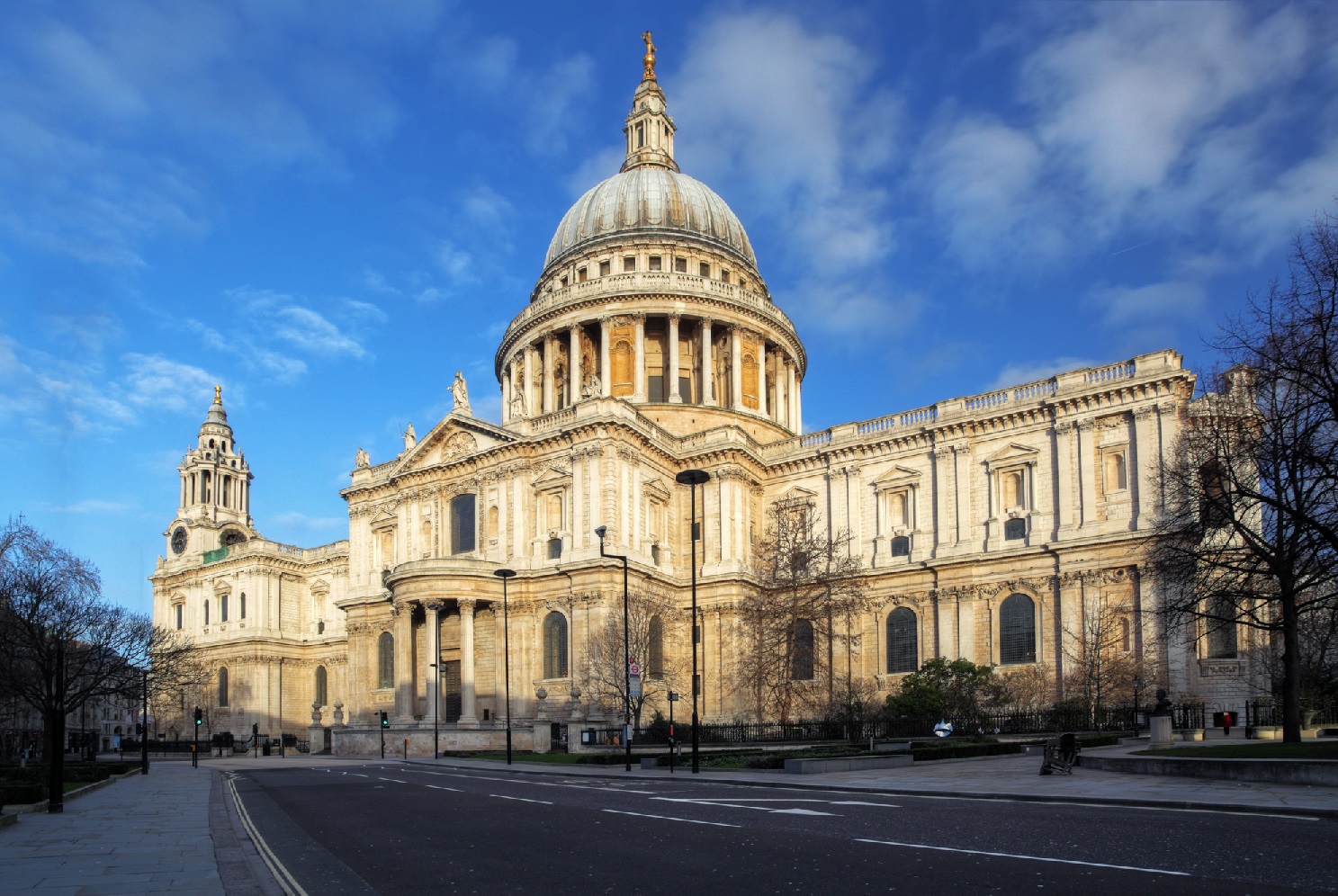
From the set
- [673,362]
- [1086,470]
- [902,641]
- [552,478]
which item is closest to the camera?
[1086,470]

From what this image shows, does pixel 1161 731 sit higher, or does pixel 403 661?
pixel 1161 731

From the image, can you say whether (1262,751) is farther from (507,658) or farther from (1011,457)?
(1011,457)

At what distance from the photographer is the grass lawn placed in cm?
2123

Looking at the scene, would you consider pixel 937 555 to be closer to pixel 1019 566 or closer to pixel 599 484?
pixel 1019 566

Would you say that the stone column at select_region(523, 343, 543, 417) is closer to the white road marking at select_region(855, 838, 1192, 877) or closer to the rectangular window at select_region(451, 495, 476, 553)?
the rectangular window at select_region(451, 495, 476, 553)

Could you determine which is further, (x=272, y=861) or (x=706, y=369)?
(x=706, y=369)

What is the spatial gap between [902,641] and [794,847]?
4705 cm

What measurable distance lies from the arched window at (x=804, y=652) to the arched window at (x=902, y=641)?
4320 millimetres

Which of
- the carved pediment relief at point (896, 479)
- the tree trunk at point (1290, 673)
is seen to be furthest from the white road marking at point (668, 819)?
the carved pediment relief at point (896, 479)

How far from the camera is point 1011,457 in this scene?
56.0 metres

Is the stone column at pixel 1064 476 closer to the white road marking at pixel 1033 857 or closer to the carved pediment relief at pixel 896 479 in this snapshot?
the carved pediment relief at pixel 896 479

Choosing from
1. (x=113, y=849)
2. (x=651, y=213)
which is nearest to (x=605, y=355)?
(x=651, y=213)

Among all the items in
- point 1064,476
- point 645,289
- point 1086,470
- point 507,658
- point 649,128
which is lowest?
point 507,658

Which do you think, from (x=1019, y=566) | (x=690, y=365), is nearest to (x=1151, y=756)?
(x=1019, y=566)
